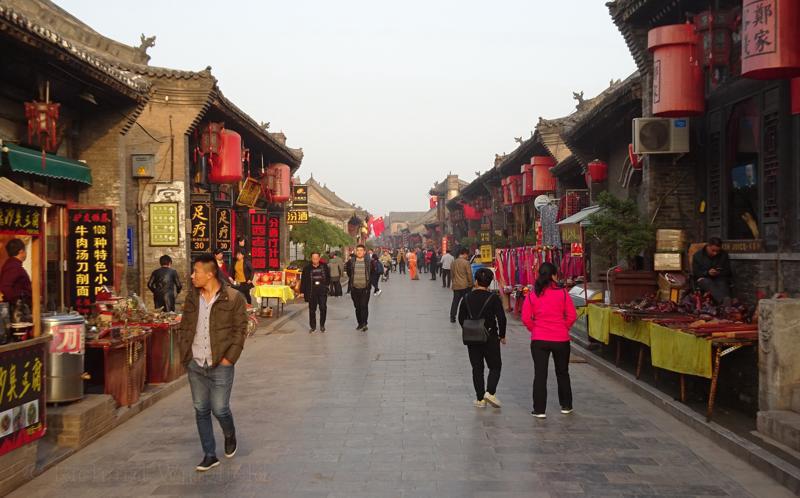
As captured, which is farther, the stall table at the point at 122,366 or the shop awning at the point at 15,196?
the stall table at the point at 122,366

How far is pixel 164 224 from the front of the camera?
17266 millimetres

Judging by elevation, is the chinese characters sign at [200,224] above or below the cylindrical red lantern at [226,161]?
below

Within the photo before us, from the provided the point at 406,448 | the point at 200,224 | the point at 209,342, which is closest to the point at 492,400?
the point at 406,448

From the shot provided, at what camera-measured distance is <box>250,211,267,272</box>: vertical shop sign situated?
2353 centimetres

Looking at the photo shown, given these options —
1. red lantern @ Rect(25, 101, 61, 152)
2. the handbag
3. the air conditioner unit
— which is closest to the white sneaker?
the handbag

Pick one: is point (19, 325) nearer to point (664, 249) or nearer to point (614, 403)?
point (614, 403)

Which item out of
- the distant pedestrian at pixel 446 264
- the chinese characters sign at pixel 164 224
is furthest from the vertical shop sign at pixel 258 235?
the distant pedestrian at pixel 446 264

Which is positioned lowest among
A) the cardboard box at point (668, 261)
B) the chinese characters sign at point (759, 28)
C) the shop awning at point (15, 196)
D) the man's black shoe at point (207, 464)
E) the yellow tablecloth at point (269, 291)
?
the man's black shoe at point (207, 464)

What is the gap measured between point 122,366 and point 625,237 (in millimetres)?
7254

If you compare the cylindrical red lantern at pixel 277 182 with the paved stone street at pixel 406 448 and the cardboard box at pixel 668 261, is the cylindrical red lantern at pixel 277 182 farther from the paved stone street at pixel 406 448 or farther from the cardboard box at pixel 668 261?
the cardboard box at pixel 668 261

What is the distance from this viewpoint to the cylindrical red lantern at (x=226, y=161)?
1844cm

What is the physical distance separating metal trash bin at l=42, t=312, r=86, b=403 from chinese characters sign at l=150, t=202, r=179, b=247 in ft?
33.4

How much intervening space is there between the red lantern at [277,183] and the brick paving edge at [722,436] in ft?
58.0

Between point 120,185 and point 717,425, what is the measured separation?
1004 cm
